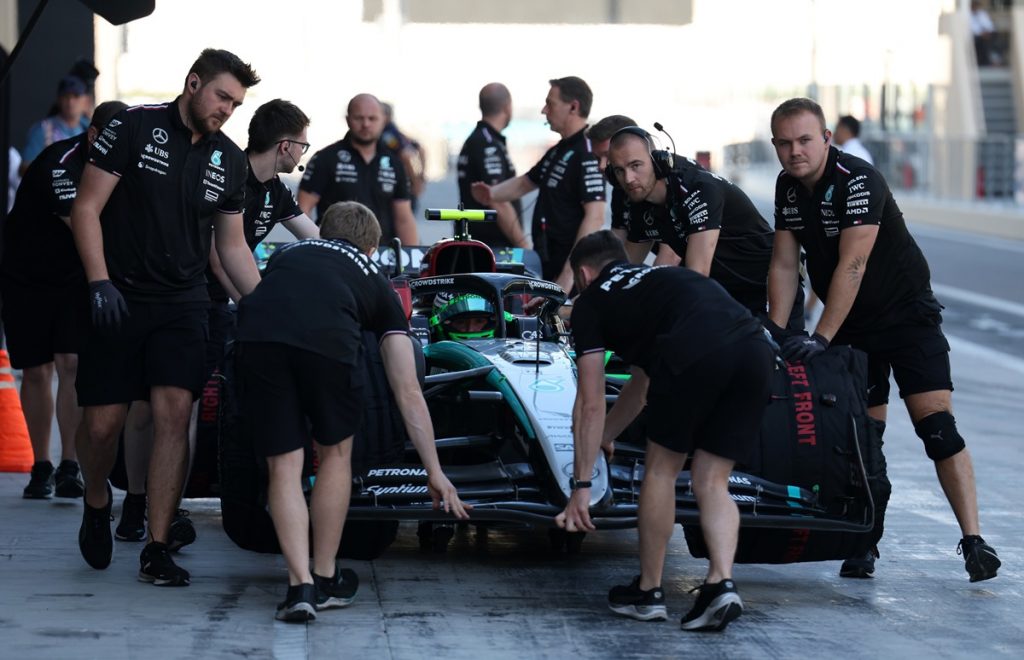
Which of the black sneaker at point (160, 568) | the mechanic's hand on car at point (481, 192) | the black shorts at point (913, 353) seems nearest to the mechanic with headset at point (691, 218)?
the black shorts at point (913, 353)

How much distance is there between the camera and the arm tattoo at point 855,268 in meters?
6.73

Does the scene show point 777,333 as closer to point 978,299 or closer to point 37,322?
point 37,322

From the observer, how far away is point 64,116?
1141cm

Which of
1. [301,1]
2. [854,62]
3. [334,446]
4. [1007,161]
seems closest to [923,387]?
[334,446]

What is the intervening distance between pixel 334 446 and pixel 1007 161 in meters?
24.4

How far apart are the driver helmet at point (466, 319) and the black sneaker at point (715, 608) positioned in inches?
95.6

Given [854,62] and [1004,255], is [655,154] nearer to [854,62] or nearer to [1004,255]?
[1004,255]

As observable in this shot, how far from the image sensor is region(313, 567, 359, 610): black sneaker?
19.1 feet

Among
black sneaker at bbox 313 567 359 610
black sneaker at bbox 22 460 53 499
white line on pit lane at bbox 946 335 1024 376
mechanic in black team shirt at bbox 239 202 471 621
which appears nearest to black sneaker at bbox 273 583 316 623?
mechanic in black team shirt at bbox 239 202 471 621

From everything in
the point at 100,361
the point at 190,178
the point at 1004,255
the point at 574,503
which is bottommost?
the point at 1004,255

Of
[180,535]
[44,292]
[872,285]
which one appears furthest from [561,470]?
[44,292]

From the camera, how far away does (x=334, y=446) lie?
5781mm

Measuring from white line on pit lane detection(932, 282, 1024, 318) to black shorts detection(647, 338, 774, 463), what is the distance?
13.2 metres

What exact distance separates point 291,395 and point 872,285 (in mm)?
2583
